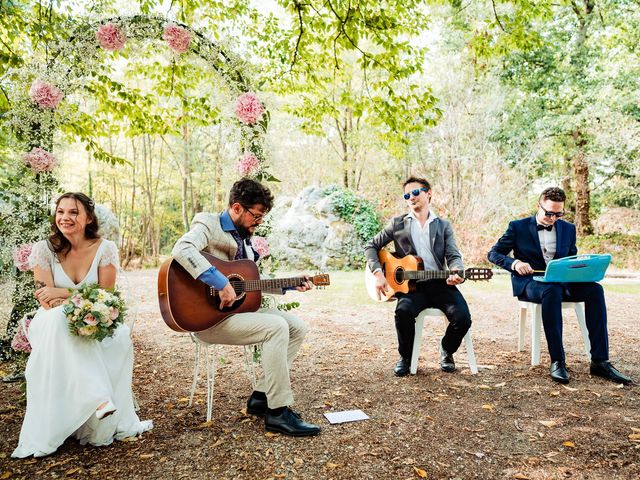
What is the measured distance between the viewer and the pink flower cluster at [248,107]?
162 inches

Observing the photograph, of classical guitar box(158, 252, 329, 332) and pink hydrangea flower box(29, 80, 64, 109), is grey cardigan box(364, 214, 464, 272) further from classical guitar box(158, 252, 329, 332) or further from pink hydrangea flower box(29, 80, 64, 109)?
pink hydrangea flower box(29, 80, 64, 109)

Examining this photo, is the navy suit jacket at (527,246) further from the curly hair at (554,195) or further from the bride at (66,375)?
the bride at (66,375)

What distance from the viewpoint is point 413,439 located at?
2.89 m

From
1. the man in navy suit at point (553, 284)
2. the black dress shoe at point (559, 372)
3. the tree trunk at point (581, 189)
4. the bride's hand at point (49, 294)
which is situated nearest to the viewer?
the bride's hand at point (49, 294)

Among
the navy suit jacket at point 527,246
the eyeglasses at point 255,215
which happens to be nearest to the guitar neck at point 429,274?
the navy suit jacket at point 527,246

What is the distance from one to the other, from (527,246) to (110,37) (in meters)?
4.21

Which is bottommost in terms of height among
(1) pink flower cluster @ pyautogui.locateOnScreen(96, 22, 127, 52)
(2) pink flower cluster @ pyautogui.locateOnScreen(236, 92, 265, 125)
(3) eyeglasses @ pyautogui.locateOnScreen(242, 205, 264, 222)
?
(3) eyeglasses @ pyautogui.locateOnScreen(242, 205, 264, 222)

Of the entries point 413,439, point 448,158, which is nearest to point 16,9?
point 413,439

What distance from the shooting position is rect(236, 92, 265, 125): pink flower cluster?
4.12 meters

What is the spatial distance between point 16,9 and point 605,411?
22.0ft

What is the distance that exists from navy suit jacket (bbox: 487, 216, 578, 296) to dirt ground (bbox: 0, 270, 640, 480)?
855 millimetres

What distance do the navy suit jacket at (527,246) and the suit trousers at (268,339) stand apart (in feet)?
7.95

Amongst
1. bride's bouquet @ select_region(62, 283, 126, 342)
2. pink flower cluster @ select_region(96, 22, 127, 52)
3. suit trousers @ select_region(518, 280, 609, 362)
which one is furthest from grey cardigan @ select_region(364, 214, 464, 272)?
pink flower cluster @ select_region(96, 22, 127, 52)

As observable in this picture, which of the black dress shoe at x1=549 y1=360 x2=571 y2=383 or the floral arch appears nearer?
the floral arch
